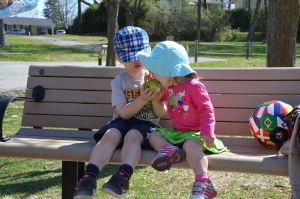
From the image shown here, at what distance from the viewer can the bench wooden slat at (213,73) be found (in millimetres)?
3713

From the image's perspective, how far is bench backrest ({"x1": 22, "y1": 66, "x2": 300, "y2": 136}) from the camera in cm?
375

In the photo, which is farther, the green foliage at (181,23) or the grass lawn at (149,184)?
A: the green foliage at (181,23)

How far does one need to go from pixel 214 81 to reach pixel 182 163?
3.38 feet

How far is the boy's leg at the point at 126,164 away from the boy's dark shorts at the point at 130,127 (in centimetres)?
5

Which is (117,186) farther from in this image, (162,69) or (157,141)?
(162,69)

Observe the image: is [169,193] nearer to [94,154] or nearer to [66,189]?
[66,189]

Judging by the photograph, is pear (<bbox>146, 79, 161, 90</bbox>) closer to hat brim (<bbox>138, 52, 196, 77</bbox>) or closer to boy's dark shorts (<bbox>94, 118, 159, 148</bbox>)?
hat brim (<bbox>138, 52, 196, 77</bbox>)

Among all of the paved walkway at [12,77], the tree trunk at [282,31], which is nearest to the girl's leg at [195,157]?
the tree trunk at [282,31]

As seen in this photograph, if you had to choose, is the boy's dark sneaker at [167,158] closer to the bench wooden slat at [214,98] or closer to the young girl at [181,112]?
the young girl at [181,112]

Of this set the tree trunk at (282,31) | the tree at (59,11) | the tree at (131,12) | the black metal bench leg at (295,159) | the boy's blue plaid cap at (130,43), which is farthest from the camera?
the tree at (59,11)

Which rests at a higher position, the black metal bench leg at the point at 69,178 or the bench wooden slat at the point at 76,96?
the bench wooden slat at the point at 76,96

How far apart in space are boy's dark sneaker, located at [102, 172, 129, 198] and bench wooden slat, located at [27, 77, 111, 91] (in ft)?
4.38

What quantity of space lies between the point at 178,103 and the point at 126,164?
1.67 feet

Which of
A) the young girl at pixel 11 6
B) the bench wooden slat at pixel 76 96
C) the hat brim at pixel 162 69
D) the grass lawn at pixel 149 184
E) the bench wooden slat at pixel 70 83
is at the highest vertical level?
the young girl at pixel 11 6
